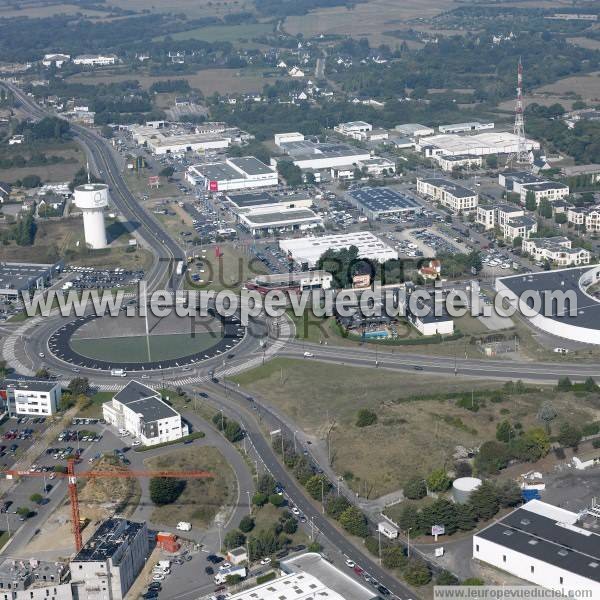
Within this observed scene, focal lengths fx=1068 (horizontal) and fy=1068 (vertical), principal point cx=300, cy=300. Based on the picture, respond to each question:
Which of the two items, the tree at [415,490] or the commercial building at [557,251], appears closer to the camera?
the tree at [415,490]

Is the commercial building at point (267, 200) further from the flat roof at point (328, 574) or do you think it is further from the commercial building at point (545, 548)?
the flat roof at point (328, 574)

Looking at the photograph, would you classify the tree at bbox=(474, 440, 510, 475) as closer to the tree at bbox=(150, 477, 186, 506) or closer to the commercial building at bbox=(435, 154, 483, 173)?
the tree at bbox=(150, 477, 186, 506)

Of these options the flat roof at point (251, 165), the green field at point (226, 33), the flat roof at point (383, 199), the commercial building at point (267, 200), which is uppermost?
the green field at point (226, 33)

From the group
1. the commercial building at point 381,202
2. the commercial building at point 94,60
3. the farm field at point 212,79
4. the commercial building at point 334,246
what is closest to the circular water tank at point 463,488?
the commercial building at point 334,246

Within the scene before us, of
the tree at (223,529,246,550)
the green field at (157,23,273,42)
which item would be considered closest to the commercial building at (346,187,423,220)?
the tree at (223,529,246,550)

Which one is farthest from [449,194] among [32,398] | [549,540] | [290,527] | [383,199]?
[549,540]

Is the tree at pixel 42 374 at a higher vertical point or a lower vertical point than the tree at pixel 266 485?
higher

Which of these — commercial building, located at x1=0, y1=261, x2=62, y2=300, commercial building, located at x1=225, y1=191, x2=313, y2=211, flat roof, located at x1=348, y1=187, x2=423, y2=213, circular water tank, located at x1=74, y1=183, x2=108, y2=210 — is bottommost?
commercial building, located at x1=0, y1=261, x2=62, y2=300

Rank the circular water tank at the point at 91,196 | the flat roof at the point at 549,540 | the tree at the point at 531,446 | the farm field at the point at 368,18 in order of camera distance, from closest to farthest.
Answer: the flat roof at the point at 549,540 → the tree at the point at 531,446 → the circular water tank at the point at 91,196 → the farm field at the point at 368,18
